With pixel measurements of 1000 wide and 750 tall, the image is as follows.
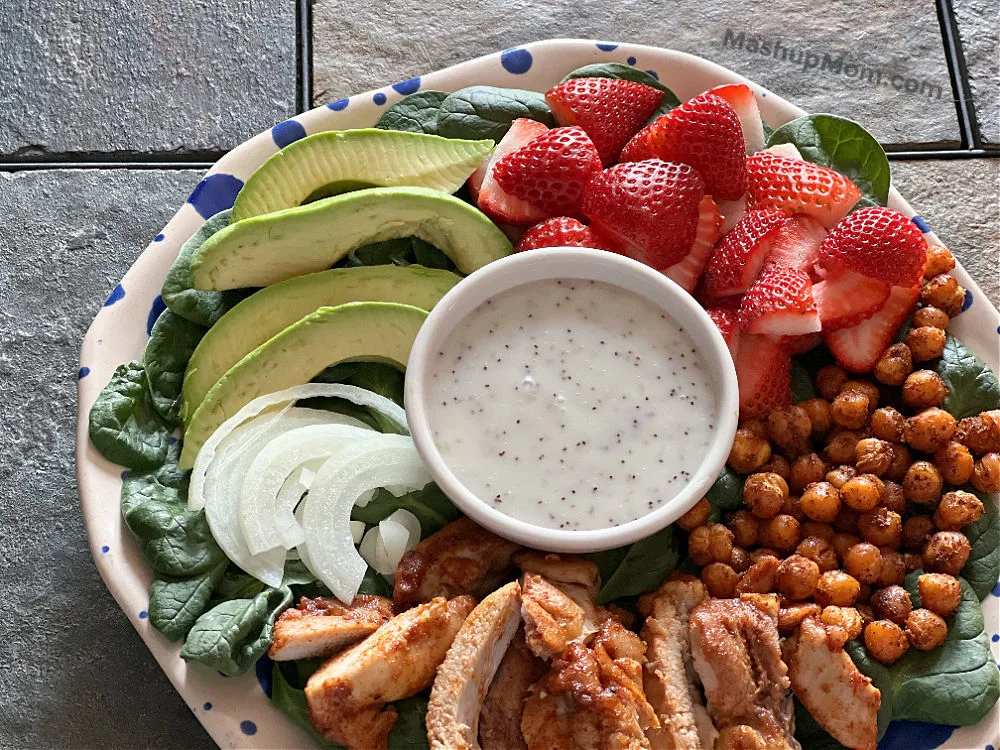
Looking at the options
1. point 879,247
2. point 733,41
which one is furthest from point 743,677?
point 733,41

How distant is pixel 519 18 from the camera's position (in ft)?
12.4

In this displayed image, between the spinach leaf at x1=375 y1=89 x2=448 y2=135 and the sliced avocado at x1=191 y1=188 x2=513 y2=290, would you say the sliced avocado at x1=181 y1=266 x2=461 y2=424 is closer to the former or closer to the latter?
the sliced avocado at x1=191 y1=188 x2=513 y2=290

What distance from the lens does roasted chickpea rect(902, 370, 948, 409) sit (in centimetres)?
260

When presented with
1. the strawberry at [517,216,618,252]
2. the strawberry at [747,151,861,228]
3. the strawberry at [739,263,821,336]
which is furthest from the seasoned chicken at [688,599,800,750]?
the strawberry at [747,151,861,228]

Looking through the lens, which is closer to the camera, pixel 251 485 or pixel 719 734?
pixel 719 734

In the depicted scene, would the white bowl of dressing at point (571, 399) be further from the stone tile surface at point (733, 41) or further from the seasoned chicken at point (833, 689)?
the stone tile surface at point (733, 41)

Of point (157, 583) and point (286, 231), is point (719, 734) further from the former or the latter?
point (286, 231)

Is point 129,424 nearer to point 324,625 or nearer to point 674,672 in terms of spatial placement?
point 324,625

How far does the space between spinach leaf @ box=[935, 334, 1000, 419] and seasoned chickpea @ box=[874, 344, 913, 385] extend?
9cm

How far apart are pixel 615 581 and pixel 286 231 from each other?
1.12m

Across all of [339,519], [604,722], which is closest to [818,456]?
[604,722]

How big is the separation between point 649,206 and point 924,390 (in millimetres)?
804

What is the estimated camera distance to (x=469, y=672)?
7.32 feet

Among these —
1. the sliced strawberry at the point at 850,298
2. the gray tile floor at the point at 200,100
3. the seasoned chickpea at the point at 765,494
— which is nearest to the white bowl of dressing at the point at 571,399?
the seasoned chickpea at the point at 765,494
